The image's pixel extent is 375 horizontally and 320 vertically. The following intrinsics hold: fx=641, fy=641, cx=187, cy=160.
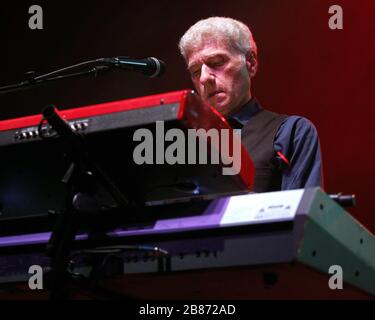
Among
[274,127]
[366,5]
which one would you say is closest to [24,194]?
[274,127]

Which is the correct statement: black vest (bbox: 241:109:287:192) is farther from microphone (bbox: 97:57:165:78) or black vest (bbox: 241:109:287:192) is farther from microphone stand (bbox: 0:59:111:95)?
microphone stand (bbox: 0:59:111:95)

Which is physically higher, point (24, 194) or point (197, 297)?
point (24, 194)

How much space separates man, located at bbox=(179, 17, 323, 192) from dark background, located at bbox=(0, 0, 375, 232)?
1.69 feet

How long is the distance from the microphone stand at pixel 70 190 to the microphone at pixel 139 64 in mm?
453

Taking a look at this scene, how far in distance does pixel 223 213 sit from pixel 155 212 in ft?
0.52

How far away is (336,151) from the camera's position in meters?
2.76

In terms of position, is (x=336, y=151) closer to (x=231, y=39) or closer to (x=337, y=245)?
(x=231, y=39)

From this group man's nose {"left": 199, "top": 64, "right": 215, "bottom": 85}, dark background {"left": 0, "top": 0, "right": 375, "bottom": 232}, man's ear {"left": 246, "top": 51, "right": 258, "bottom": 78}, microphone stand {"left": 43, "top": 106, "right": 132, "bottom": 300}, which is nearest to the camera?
microphone stand {"left": 43, "top": 106, "right": 132, "bottom": 300}

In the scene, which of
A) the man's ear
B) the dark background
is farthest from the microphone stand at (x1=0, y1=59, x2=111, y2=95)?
the dark background

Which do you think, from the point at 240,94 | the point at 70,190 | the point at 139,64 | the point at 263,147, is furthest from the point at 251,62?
the point at 70,190

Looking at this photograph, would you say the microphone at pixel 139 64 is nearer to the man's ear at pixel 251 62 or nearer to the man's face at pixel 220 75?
the man's face at pixel 220 75

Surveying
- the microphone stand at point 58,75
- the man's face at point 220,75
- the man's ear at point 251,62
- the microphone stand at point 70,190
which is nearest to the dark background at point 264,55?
the man's ear at point 251,62

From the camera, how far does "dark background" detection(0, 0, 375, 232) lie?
2.72 meters

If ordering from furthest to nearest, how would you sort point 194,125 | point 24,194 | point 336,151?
point 336,151 → point 24,194 → point 194,125
